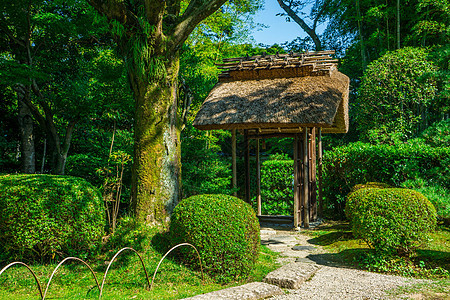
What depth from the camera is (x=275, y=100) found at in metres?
8.45

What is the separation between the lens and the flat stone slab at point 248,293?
141 inches

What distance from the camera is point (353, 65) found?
58.5 ft

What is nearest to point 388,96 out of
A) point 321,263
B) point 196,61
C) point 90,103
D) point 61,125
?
point 196,61

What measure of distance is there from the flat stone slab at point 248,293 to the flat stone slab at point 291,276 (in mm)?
243

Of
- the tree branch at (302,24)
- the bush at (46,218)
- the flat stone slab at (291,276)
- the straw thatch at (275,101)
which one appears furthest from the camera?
the tree branch at (302,24)

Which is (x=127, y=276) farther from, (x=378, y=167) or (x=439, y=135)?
(x=439, y=135)

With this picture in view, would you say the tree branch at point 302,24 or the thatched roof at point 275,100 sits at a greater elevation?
the tree branch at point 302,24

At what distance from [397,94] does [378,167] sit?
5.47 meters

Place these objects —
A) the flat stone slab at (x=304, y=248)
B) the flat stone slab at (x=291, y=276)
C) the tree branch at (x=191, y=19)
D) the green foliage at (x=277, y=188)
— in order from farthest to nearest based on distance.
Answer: the green foliage at (x=277, y=188), the flat stone slab at (x=304, y=248), the tree branch at (x=191, y=19), the flat stone slab at (x=291, y=276)

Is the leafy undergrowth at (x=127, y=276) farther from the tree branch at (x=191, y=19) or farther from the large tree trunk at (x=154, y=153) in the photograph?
the tree branch at (x=191, y=19)

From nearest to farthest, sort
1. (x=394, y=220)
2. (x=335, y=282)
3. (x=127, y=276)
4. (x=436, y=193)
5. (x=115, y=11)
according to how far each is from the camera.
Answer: (x=335, y=282) → (x=127, y=276) → (x=394, y=220) → (x=115, y=11) → (x=436, y=193)

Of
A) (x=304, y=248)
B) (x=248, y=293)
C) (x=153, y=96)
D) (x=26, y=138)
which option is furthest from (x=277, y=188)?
(x=26, y=138)

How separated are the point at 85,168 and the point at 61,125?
3179 mm

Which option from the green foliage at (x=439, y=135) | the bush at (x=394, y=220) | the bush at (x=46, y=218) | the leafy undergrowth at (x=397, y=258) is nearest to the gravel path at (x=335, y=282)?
the leafy undergrowth at (x=397, y=258)
